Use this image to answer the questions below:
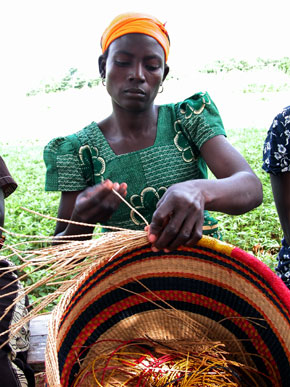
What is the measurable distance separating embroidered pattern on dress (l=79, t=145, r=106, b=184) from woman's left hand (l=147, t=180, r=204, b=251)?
0.61m

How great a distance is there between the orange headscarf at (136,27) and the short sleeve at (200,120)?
0.75 feet

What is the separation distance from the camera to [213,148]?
5.15 feet

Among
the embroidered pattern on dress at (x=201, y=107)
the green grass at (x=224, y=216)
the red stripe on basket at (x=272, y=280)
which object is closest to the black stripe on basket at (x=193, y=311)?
the red stripe on basket at (x=272, y=280)

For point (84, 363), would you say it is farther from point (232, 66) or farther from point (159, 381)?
point (232, 66)

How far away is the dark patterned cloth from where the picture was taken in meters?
1.66

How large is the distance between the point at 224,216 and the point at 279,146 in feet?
5.92

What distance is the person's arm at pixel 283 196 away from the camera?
1659mm

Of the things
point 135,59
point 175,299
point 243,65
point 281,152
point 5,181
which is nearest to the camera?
point 175,299

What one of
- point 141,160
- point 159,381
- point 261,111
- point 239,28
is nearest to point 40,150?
point 261,111

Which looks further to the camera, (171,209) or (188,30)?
(188,30)

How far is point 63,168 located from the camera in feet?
5.37

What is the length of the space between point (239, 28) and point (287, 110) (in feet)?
28.5

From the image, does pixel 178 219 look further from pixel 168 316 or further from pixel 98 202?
pixel 168 316

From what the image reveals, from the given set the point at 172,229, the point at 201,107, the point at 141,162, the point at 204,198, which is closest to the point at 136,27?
the point at 201,107
